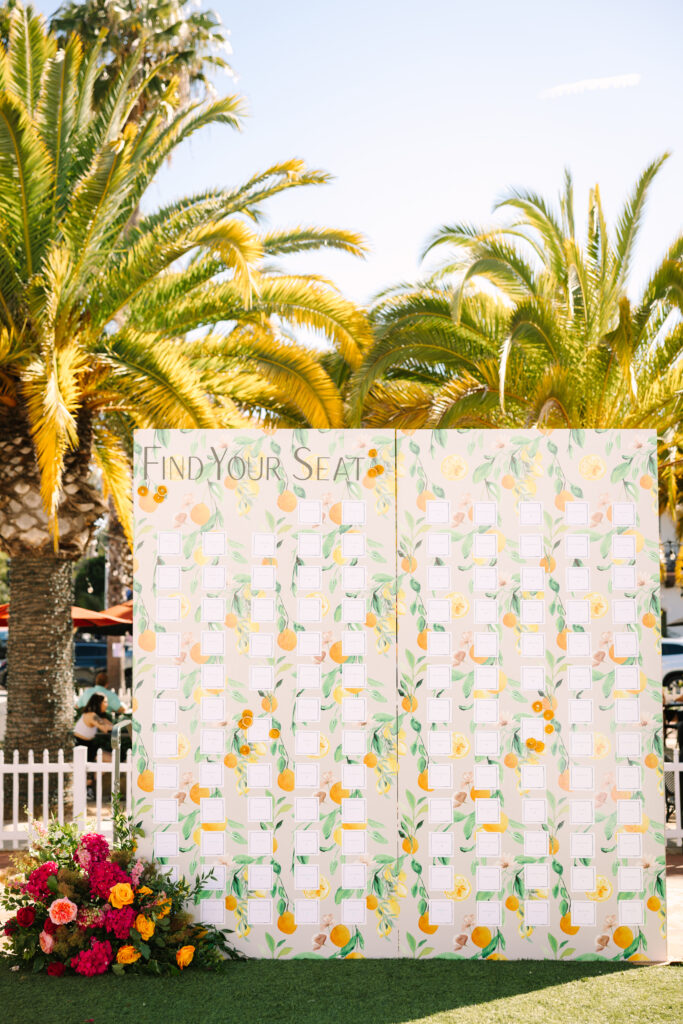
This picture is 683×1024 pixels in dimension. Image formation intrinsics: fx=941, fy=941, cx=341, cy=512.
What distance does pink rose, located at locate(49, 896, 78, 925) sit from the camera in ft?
18.1

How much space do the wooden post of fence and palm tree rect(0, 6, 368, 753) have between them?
256cm

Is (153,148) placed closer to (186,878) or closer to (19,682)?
(19,682)

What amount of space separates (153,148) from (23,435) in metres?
3.41

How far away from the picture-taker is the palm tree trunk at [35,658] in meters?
10.4

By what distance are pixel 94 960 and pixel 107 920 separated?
227 mm

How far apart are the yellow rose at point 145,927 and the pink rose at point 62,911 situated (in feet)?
1.28

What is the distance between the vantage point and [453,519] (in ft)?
19.5

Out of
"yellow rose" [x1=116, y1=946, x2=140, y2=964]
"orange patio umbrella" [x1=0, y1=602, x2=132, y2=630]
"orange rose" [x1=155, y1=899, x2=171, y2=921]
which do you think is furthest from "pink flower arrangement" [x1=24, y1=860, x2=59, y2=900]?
"orange patio umbrella" [x1=0, y1=602, x2=132, y2=630]

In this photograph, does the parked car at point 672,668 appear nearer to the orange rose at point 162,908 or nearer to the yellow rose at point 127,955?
the orange rose at point 162,908

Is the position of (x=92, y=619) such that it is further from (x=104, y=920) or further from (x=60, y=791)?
(x=104, y=920)

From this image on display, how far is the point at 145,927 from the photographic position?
17.9ft

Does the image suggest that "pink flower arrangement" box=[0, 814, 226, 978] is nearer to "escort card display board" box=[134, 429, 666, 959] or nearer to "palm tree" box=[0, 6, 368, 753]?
"escort card display board" box=[134, 429, 666, 959]

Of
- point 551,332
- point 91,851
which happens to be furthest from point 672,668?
point 91,851

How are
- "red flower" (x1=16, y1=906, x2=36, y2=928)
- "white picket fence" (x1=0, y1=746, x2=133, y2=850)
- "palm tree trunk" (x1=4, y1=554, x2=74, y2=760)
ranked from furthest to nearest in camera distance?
"palm tree trunk" (x1=4, y1=554, x2=74, y2=760) < "white picket fence" (x1=0, y1=746, x2=133, y2=850) < "red flower" (x1=16, y1=906, x2=36, y2=928)
